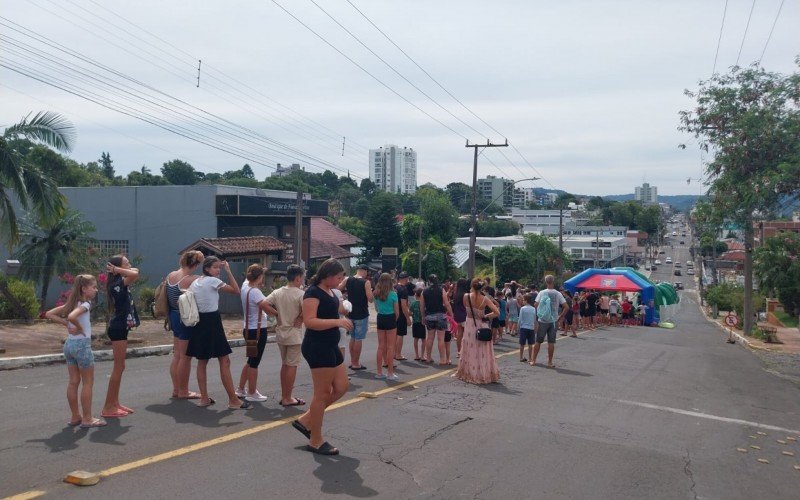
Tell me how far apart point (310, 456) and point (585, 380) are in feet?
22.6

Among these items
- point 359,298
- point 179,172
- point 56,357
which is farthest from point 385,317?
point 179,172

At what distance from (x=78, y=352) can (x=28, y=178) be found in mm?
9998

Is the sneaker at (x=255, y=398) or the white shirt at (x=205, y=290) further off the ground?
the white shirt at (x=205, y=290)

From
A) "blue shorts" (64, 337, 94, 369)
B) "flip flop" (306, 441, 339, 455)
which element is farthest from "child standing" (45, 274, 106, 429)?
"flip flop" (306, 441, 339, 455)

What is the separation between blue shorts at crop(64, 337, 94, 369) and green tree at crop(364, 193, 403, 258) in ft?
166

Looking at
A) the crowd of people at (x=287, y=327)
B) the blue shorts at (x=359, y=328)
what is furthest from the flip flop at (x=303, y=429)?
the blue shorts at (x=359, y=328)

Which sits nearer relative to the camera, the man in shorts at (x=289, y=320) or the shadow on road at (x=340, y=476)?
the shadow on road at (x=340, y=476)

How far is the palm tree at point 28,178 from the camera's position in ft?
48.4

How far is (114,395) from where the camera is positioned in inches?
288

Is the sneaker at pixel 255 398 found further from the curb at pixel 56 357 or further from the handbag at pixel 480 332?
the curb at pixel 56 357

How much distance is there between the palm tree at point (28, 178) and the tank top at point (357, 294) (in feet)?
27.8

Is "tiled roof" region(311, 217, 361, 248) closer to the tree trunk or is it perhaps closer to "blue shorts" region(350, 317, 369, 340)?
the tree trunk

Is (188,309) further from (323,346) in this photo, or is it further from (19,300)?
(19,300)

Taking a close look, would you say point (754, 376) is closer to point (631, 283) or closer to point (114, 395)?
point (114, 395)
